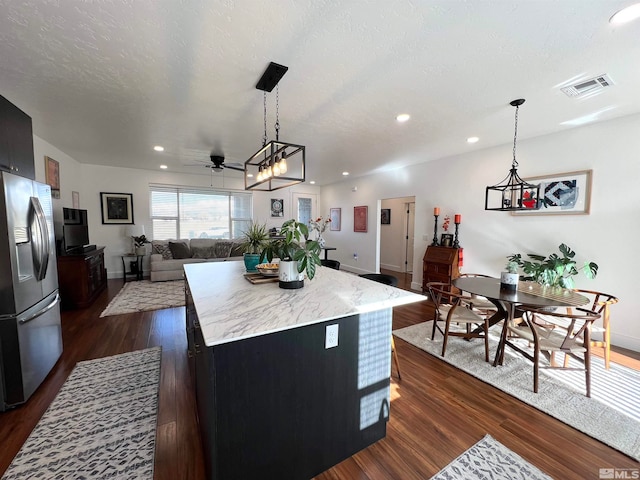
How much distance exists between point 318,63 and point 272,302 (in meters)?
1.75

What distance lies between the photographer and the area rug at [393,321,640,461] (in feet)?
5.84

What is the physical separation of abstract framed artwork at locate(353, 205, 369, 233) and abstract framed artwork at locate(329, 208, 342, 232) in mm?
696

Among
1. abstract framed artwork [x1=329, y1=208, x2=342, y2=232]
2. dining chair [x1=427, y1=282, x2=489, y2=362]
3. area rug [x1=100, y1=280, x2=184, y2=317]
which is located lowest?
area rug [x1=100, y1=280, x2=184, y2=317]

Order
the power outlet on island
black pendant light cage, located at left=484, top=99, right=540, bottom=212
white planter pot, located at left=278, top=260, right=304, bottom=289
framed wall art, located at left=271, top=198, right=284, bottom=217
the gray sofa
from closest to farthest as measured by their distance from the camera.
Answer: the power outlet on island, white planter pot, located at left=278, top=260, right=304, bottom=289, black pendant light cage, located at left=484, top=99, right=540, bottom=212, the gray sofa, framed wall art, located at left=271, top=198, right=284, bottom=217

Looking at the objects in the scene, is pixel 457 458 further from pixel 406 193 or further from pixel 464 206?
pixel 406 193

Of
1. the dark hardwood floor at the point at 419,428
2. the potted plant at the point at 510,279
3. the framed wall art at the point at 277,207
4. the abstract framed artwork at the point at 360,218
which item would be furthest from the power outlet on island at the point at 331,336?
the framed wall art at the point at 277,207

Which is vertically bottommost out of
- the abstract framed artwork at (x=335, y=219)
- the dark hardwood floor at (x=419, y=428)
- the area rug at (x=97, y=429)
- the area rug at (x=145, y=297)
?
the dark hardwood floor at (x=419, y=428)

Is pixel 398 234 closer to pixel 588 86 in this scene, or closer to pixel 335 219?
pixel 335 219

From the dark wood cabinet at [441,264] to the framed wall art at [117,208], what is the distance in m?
6.58

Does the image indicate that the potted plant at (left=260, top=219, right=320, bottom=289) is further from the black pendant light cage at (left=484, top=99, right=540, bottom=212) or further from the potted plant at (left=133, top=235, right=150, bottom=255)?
the potted plant at (left=133, top=235, right=150, bottom=255)

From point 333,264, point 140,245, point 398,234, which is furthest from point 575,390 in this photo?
point 140,245

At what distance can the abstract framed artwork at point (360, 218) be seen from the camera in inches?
265

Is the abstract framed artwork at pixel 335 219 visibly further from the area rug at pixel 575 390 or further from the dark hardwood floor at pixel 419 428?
the dark hardwood floor at pixel 419 428

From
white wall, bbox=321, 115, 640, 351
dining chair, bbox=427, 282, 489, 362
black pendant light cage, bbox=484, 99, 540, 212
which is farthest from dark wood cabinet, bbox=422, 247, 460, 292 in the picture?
dining chair, bbox=427, 282, 489, 362
